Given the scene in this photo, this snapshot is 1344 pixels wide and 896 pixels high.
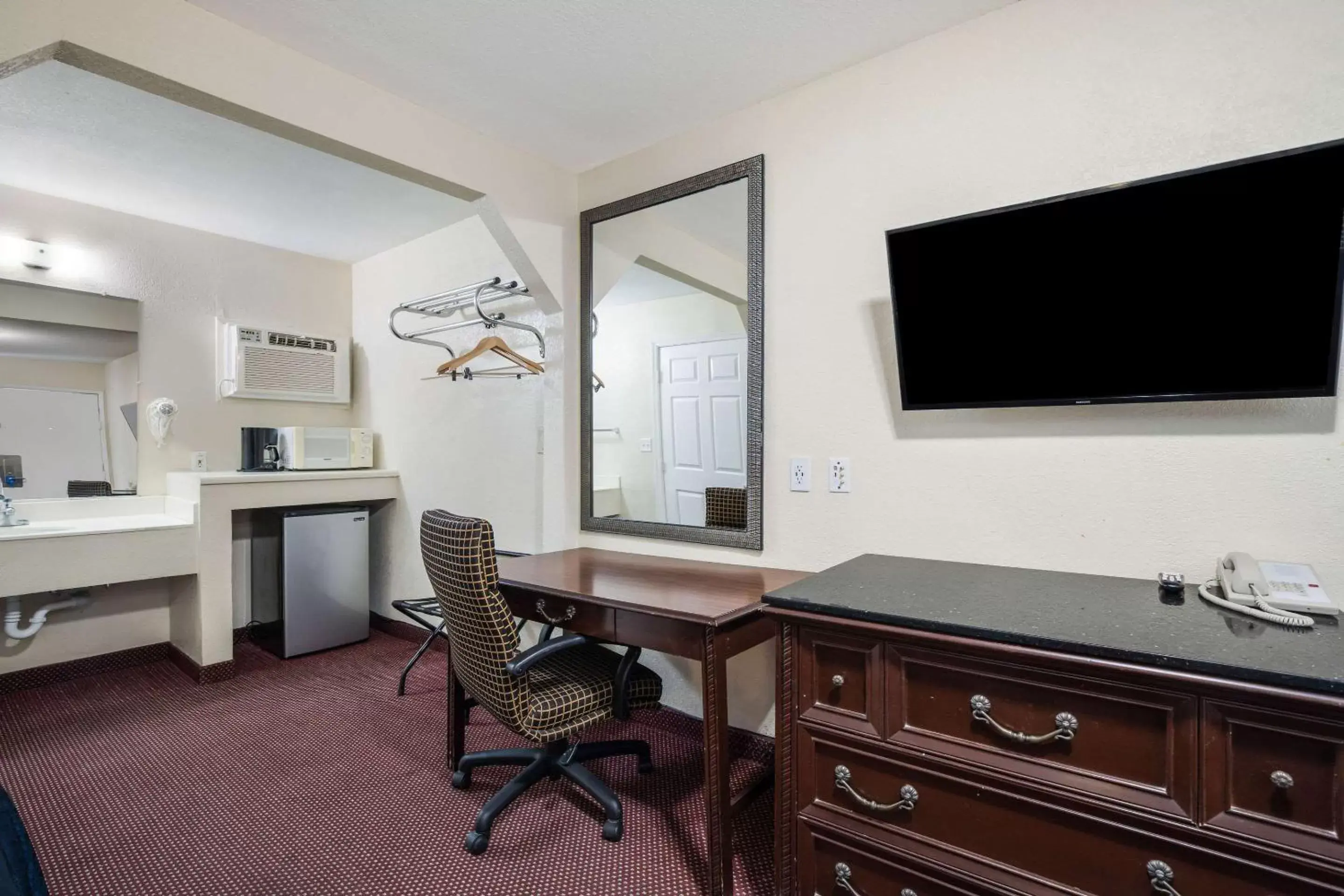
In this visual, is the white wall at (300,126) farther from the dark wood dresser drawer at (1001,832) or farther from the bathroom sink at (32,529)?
the dark wood dresser drawer at (1001,832)

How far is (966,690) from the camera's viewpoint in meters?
1.30

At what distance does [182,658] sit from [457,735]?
7.35 ft

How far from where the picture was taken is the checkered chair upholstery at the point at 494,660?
6.05ft

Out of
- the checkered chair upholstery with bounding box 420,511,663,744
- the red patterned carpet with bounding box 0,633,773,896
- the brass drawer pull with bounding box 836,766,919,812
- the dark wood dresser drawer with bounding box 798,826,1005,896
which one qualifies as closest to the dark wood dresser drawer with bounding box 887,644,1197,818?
the brass drawer pull with bounding box 836,766,919,812

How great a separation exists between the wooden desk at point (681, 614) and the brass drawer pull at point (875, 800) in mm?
310

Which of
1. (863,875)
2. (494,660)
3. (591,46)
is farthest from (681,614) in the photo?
(591,46)

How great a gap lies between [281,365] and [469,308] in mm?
1460

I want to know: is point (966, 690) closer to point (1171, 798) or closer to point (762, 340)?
point (1171, 798)

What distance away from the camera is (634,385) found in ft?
8.83

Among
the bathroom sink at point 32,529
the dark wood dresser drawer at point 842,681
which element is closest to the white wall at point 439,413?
the bathroom sink at point 32,529

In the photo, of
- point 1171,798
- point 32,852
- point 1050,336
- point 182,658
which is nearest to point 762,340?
point 1050,336

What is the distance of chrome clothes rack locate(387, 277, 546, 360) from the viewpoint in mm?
3068

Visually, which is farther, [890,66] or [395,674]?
[395,674]

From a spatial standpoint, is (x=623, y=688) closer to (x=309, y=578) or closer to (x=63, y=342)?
(x=309, y=578)
